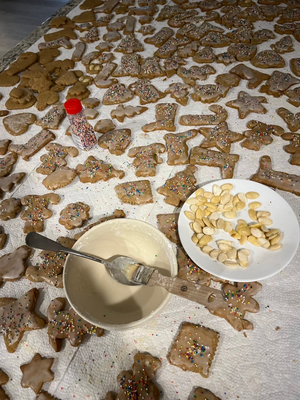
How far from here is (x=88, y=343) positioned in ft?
3.05

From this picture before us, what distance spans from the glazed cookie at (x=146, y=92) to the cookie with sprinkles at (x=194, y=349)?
1.06 m

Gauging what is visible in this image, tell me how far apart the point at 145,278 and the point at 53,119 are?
100 centimetres

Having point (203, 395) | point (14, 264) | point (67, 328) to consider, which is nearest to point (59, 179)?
point (14, 264)

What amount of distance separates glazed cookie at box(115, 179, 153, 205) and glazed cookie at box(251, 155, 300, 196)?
418 millimetres

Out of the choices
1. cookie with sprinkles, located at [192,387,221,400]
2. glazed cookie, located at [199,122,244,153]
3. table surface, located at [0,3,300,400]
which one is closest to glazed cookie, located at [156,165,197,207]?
table surface, located at [0,3,300,400]

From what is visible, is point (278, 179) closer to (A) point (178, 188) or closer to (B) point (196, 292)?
(A) point (178, 188)

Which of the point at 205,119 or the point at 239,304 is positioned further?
the point at 205,119

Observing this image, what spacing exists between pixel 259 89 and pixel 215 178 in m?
0.60

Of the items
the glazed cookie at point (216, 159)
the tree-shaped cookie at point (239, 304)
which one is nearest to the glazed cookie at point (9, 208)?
the glazed cookie at point (216, 159)

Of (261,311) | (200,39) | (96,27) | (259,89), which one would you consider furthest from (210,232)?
(96,27)

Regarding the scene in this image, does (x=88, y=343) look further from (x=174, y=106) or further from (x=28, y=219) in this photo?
(x=174, y=106)

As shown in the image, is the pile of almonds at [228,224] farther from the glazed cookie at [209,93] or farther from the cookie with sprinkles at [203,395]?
the glazed cookie at [209,93]

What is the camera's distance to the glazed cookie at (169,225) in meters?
1.10

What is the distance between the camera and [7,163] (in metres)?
1.39
